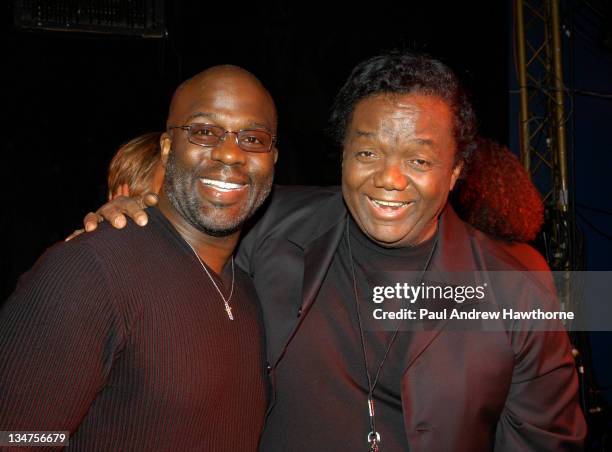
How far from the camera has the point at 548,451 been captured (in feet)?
5.99

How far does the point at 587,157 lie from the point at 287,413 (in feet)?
17.0

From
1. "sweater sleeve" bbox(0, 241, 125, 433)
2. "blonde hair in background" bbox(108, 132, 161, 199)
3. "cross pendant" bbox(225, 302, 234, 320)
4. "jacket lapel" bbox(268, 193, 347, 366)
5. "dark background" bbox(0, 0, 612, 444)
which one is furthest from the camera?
"dark background" bbox(0, 0, 612, 444)

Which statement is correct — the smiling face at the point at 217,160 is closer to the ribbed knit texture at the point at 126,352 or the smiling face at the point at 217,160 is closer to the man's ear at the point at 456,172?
the ribbed knit texture at the point at 126,352

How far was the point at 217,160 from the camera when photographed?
1.75m

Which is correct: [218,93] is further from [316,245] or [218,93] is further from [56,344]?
[56,344]

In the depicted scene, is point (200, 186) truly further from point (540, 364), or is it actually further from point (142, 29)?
point (142, 29)

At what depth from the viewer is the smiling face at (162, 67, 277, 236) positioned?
1742 millimetres

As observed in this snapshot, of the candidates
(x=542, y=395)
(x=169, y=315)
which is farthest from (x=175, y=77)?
(x=542, y=395)

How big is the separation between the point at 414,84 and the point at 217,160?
0.80m

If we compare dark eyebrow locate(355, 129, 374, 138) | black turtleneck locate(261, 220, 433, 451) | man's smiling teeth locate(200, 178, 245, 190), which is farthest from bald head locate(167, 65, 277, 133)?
black turtleneck locate(261, 220, 433, 451)

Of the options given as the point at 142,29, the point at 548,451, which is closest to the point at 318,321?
the point at 548,451
